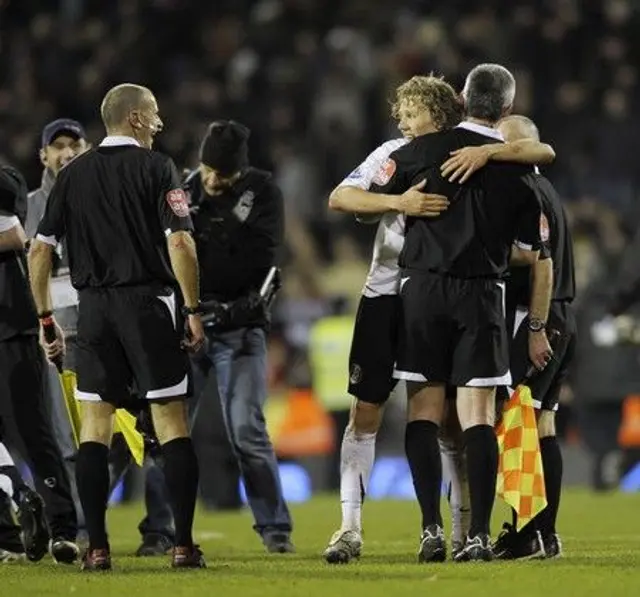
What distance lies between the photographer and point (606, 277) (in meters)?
17.5

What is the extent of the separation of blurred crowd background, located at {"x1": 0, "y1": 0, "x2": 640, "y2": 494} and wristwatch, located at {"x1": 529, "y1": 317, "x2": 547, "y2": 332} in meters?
7.58

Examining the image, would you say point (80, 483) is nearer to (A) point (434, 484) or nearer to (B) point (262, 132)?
(A) point (434, 484)

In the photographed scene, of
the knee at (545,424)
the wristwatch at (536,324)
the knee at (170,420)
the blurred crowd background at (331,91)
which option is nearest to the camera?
the knee at (170,420)

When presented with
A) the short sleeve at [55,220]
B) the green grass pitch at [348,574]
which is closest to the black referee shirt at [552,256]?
the green grass pitch at [348,574]

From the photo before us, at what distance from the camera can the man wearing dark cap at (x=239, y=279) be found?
11062 millimetres

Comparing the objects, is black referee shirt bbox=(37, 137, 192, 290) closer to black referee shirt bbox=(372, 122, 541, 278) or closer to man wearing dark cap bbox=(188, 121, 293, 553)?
black referee shirt bbox=(372, 122, 541, 278)

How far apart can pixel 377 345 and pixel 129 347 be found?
3.85 feet

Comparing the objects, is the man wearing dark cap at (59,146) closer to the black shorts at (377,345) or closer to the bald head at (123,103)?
the bald head at (123,103)

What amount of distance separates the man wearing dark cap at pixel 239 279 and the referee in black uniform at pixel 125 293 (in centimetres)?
182

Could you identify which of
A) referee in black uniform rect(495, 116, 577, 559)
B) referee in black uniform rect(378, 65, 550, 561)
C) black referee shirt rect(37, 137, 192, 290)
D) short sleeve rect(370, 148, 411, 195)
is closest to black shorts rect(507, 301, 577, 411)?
referee in black uniform rect(495, 116, 577, 559)

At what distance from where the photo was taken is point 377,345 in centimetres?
951

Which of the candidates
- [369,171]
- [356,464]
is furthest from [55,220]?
[356,464]

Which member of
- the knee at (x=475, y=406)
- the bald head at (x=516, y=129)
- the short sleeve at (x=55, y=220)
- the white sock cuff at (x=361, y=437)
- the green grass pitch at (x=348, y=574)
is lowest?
the green grass pitch at (x=348, y=574)

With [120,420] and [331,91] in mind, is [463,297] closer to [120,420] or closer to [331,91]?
[120,420]
